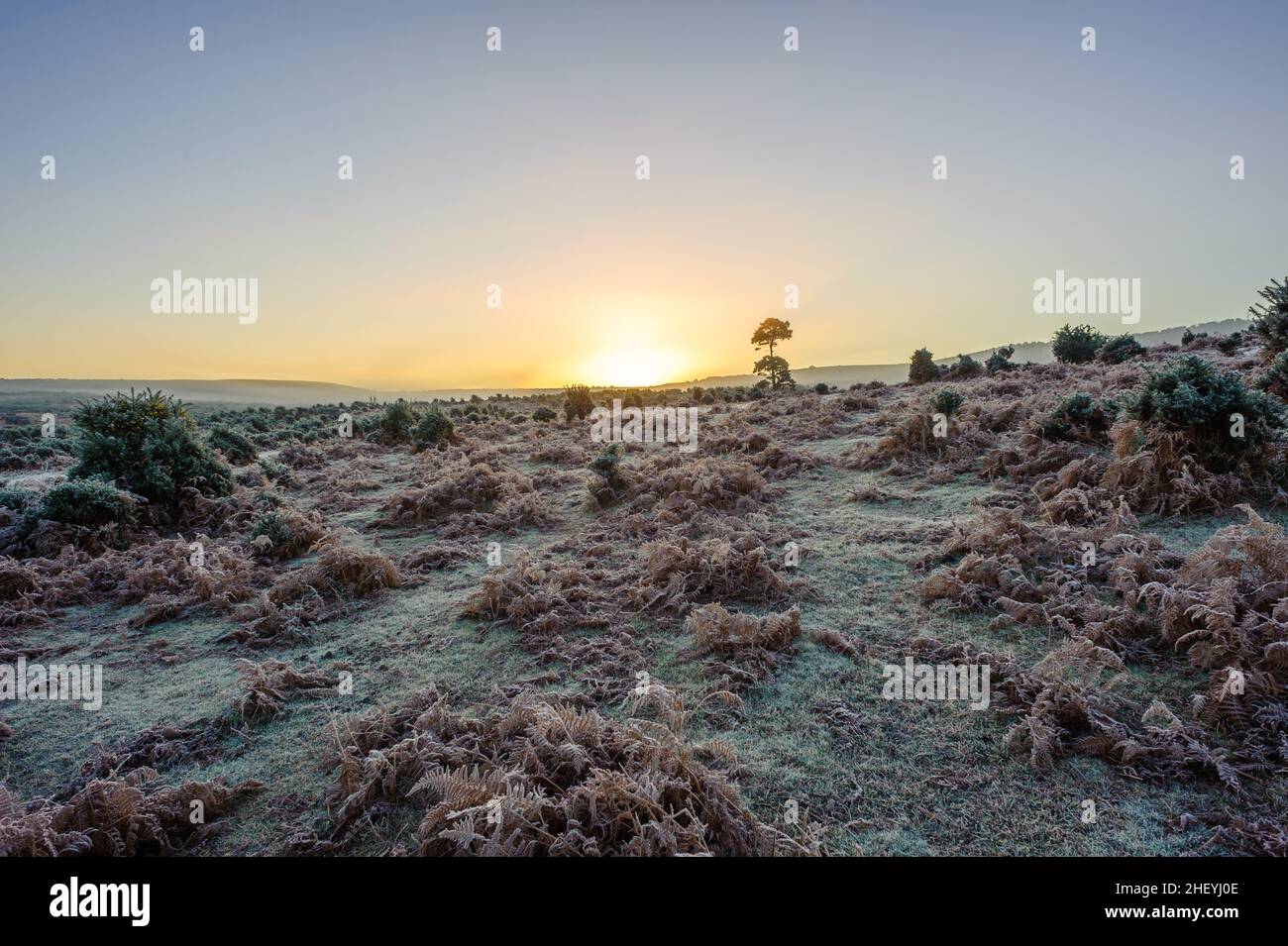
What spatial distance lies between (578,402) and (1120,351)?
3079cm

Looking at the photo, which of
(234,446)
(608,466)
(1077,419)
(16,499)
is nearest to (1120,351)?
(1077,419)

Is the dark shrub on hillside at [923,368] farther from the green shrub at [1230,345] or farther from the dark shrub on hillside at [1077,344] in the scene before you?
the green shrub at [1230,345]

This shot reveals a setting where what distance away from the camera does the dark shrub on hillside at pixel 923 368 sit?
1527 inches

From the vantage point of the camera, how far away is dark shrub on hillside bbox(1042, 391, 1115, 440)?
13633mm

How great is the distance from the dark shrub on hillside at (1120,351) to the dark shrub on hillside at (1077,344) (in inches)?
98.9

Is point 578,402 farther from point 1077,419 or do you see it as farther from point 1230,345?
point 1230,345

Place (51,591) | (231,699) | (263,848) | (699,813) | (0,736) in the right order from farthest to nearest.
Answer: (51,591), (231,699), (0,736), (263,848), (699,813)

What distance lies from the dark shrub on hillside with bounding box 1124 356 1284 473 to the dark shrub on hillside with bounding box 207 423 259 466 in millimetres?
29281

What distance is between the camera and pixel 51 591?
381 inches

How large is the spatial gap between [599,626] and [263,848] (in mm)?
4452

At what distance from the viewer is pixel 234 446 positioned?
24062mm

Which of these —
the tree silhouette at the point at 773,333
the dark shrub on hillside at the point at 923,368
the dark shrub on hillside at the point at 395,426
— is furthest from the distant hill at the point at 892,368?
the dark shrub on hillside at the point at 395,426
